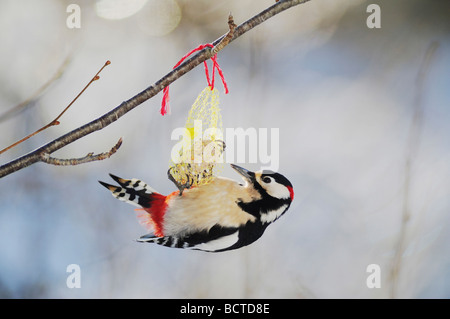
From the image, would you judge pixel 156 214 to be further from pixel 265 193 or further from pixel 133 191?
pixel 265 193

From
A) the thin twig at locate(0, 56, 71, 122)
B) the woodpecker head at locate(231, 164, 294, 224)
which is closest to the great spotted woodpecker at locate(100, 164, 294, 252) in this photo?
the woodpecker head at locate(231, 164, 294, 224)

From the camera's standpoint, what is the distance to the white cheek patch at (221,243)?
136 cm

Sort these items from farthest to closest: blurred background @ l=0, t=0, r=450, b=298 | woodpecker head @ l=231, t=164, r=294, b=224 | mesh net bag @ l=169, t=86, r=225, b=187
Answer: blurred background @ l=0, t=0, r=450, b=298 → woodpecker head @ l=231, t=164, r=294, b=224 → mesh net bag @ l=169, t=86, r=225, b=187

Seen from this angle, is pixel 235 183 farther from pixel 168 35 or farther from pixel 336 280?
pixel 168 35

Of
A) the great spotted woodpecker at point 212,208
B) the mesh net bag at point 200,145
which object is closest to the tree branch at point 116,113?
the mesh net bag at point 200,145

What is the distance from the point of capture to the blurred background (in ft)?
6.12

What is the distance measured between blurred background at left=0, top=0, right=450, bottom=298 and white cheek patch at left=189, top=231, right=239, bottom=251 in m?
0.48

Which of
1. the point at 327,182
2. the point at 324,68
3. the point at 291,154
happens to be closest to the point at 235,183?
the point at 291,154

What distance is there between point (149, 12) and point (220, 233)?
128cm

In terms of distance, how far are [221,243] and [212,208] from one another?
0.14 meters

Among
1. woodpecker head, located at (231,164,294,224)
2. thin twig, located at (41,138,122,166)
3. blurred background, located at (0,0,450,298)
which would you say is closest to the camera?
thin twig, located at (41,138,122,166)

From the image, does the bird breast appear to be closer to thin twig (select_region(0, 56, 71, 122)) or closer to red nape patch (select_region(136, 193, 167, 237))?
red nape patch (select_region(136, 193, 167, 237))

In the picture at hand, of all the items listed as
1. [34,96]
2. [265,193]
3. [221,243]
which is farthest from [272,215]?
[34,96]

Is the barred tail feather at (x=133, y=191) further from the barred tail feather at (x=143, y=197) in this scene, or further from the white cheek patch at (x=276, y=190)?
the white cheek patch at (x=276, y=190)
